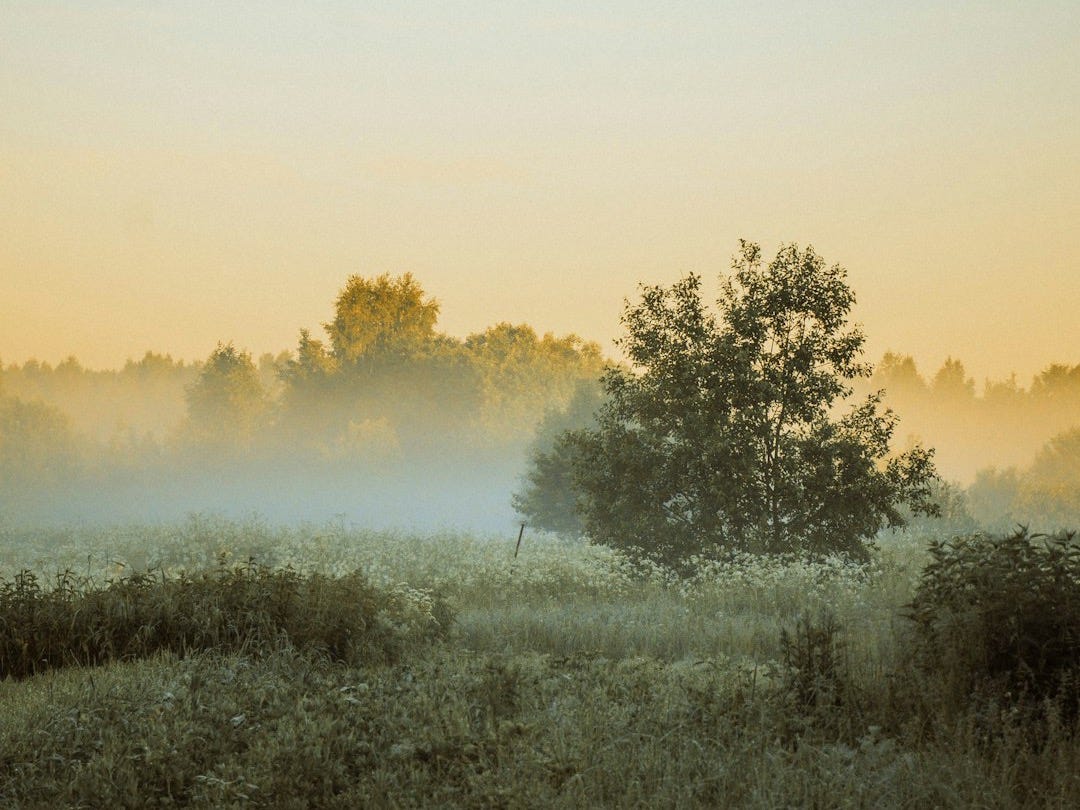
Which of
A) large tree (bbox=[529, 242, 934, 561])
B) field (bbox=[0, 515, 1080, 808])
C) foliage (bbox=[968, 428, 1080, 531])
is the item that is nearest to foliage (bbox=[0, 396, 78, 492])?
large tree (bbox=[529, 242, 934, 561])

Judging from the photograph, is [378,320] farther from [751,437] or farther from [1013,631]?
[1013,631]

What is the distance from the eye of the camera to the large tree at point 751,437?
20641 millimetres

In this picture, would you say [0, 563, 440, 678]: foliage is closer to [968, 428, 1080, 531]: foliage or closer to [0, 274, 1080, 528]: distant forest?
[968, 428, 1080, 531]: foliage

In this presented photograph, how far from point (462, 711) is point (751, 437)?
13785 mm

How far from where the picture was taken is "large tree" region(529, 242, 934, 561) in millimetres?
20641

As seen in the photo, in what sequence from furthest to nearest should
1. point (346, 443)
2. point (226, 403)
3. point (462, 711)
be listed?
point (226, 403) < point (346, 443) < point (462, 711)

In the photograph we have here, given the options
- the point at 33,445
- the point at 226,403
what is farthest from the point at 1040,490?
the point at 33,445

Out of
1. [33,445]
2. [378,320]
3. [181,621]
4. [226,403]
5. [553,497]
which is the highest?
[378,320]

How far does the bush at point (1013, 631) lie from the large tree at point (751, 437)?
11.7 m

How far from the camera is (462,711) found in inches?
330

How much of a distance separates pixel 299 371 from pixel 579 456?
50724mm

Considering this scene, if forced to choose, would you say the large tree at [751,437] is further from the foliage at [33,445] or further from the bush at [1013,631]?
the foliage at [33,445]

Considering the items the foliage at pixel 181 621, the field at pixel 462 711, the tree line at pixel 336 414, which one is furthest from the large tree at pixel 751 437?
the tree line at pixel 336 414

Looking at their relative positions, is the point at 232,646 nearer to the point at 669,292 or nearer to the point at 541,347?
the point at 669,292
